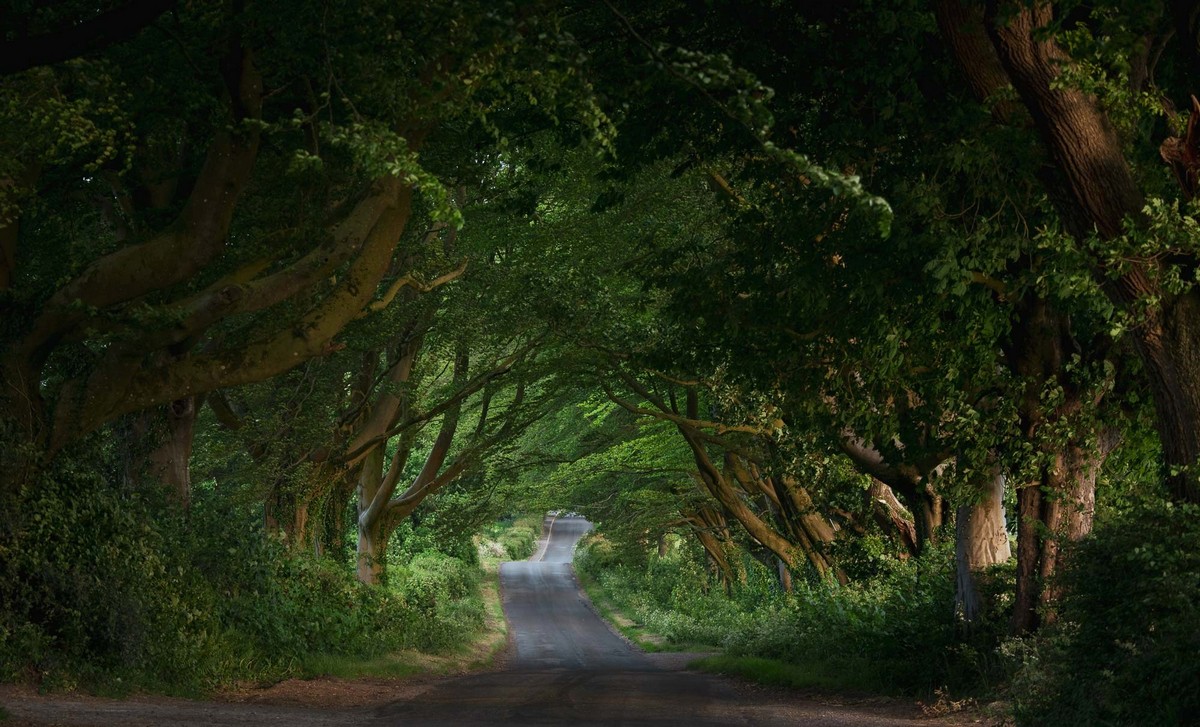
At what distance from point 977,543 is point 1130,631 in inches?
257

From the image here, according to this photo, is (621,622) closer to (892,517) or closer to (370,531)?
(370,531)

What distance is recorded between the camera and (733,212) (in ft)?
51.9

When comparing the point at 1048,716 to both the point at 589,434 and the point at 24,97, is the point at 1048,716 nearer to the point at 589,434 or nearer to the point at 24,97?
the point at 24,97

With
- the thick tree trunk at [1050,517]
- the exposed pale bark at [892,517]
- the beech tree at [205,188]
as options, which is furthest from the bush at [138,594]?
the exposed pale bark at [892,517]

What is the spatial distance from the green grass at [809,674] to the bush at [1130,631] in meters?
6.36

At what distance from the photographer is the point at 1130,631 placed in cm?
963

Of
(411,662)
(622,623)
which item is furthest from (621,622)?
(411,662)

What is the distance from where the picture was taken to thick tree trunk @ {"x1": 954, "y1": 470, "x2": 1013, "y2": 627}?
1596cm

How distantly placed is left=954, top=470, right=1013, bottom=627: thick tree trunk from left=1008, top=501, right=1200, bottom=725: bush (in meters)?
4.78

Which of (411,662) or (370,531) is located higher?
(370,531)

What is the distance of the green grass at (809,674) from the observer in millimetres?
17472

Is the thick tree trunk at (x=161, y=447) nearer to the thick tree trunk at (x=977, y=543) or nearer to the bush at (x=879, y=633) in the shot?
the bush at (x=879, y=633)

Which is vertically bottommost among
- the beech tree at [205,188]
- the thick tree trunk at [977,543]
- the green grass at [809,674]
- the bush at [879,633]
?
the green grass at [809,674]

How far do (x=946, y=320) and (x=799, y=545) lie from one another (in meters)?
17.5
